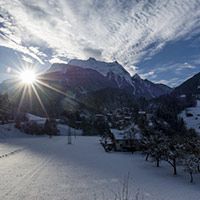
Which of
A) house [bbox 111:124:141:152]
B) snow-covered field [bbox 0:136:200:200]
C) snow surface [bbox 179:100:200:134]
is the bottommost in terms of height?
snow-covered field [bbox 0:136:200:200]

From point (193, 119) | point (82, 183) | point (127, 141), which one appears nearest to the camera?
point (82, 183)

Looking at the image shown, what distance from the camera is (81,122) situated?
106 metres

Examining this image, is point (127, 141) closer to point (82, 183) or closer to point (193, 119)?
point (82, 183)

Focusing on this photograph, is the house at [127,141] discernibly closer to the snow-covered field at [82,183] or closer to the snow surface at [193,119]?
the snow-covered field at [82,183]

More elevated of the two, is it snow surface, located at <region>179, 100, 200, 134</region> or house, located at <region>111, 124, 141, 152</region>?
snow surface, located at <region>179, 100, 200, 134</region>

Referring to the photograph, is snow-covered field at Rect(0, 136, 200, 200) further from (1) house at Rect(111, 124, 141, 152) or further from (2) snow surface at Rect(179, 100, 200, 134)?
(2) snow surface at Rect(179, 100, 200, 134)

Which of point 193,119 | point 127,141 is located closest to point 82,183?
point 127,141

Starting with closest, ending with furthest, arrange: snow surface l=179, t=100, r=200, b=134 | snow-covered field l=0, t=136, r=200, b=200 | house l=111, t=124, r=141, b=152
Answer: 1. snow-covered field l=0, t=136, r=200, b=200
2. house l=111, t=124, r=141, b=152
3. snow surface l=179, t=100, r=200, b=134

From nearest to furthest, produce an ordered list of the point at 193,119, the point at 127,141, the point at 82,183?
the point at 82,183 → the point at 127,141 → the point at 193,119

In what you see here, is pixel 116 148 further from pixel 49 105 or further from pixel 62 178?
pixel 49 105

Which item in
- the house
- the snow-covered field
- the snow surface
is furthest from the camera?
the snow surface

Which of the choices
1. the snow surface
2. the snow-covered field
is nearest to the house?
the snow-covered field

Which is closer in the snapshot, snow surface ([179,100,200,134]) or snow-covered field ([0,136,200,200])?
snow-covered field ([0,136,200,200])

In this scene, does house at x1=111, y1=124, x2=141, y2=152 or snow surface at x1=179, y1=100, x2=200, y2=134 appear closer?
house at x1=111, y1=124, x2=141, y2=152
